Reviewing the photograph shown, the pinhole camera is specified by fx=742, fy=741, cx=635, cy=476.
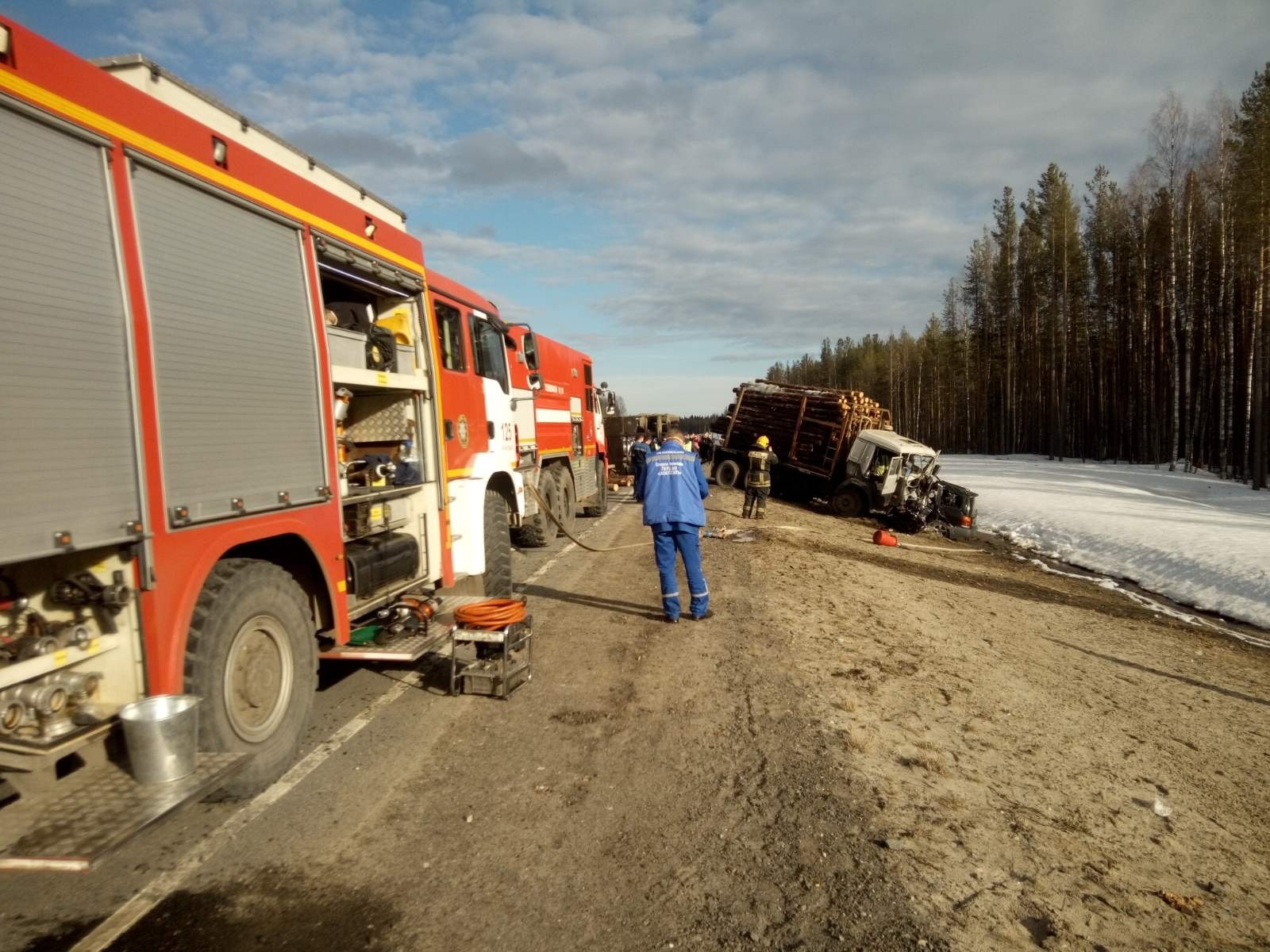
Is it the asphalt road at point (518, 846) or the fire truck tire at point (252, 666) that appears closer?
the asphalt road at point (518, 846)

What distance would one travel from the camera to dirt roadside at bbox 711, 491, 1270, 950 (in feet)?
10.0

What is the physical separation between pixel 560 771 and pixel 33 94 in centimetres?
379

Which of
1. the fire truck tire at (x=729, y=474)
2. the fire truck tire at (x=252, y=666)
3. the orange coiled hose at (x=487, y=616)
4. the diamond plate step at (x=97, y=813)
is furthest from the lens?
the fire truck tire at (x=729, y=474)

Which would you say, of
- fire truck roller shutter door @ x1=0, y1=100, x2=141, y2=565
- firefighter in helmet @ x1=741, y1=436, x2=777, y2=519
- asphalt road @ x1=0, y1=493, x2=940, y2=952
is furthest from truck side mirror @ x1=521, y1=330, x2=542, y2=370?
firefighter in helmet @ x1=741, y1=436, x2=777, y2=519

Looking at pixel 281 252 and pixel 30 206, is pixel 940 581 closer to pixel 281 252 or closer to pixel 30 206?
pixel 281 252

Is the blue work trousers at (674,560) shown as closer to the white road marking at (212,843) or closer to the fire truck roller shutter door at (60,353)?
the white road marking at (212,843)

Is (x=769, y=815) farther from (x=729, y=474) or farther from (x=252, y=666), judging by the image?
(x=729, y=474)

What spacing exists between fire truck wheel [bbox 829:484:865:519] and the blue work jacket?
12.8 metres

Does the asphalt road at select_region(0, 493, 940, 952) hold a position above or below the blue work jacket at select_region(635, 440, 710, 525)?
below

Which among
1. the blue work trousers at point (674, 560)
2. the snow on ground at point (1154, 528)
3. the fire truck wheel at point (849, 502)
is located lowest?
the snow on ground at point (1154, 528)

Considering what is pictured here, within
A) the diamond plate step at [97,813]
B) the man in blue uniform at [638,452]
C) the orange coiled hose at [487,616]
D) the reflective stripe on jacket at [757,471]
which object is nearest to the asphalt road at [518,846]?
the diamond plate step at [97,813]

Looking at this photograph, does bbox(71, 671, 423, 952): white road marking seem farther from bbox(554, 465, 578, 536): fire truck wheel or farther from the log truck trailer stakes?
bbox(554, 465, 578, 536): fire truck wheel

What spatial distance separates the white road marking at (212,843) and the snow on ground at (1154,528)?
444 inches

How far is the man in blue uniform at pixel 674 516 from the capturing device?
7.35 metres
